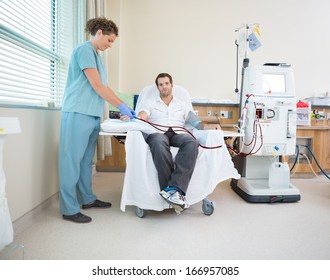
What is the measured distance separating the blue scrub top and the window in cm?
28

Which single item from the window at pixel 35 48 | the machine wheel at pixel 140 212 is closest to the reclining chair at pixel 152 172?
the machine wheel at pixel 140 212

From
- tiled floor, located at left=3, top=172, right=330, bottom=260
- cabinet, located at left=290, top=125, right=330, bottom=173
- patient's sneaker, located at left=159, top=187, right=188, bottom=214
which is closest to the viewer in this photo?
tiled floor, located at left=3, top=172, right=330, bottom=260

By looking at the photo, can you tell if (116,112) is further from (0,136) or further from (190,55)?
(0,136)

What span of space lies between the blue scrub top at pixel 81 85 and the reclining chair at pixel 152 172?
0.18 m

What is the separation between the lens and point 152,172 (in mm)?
1724

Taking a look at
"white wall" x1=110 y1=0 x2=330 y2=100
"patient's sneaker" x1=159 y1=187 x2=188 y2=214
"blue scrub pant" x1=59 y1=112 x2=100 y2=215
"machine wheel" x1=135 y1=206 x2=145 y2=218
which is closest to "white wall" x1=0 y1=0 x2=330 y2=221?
"white wall" x1=110 y1=0 x2=330 y2=100

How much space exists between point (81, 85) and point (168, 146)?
724mm

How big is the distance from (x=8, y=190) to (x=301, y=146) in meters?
3.07

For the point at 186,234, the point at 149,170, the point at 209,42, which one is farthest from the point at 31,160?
the point at 209,42

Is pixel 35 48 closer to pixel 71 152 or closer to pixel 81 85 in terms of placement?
pixel 81 85

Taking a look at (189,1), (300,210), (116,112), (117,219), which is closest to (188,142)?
(117,219)

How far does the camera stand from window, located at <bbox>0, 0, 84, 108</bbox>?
4.77 ft

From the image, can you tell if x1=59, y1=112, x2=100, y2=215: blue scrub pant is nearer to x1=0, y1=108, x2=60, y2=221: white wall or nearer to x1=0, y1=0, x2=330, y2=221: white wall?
x1=0, y1=108, x2=60, y2=221: white wall
